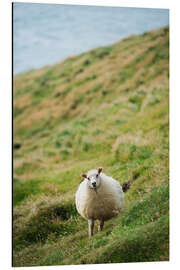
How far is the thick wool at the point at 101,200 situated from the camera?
5.11m

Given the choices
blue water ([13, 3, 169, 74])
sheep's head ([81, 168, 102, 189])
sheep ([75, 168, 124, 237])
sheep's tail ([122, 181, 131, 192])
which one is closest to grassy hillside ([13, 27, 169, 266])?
sheep's tail ([122, 181, 131, 192])

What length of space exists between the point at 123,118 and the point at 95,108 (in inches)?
54.7

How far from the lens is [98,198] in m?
5.10

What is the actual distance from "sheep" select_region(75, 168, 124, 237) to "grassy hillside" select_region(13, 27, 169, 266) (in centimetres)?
28

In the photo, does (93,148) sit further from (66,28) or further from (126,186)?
(66,28)

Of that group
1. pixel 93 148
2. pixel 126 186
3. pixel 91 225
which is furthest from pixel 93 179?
pixel 93 148

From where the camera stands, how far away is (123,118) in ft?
29.9

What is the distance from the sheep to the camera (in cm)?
507

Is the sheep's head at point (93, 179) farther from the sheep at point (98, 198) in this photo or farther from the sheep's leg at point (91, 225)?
the sheep's leg at point (91, 225)

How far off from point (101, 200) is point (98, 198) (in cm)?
5

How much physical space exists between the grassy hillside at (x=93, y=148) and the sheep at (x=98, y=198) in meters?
0.28

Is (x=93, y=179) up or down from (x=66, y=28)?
down

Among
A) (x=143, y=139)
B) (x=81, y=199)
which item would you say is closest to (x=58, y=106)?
(x=143, y=139)

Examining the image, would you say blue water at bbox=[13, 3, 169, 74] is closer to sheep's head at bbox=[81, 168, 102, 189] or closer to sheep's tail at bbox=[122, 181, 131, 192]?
sheep's head at bbox=[81, 168, 102, 189]
